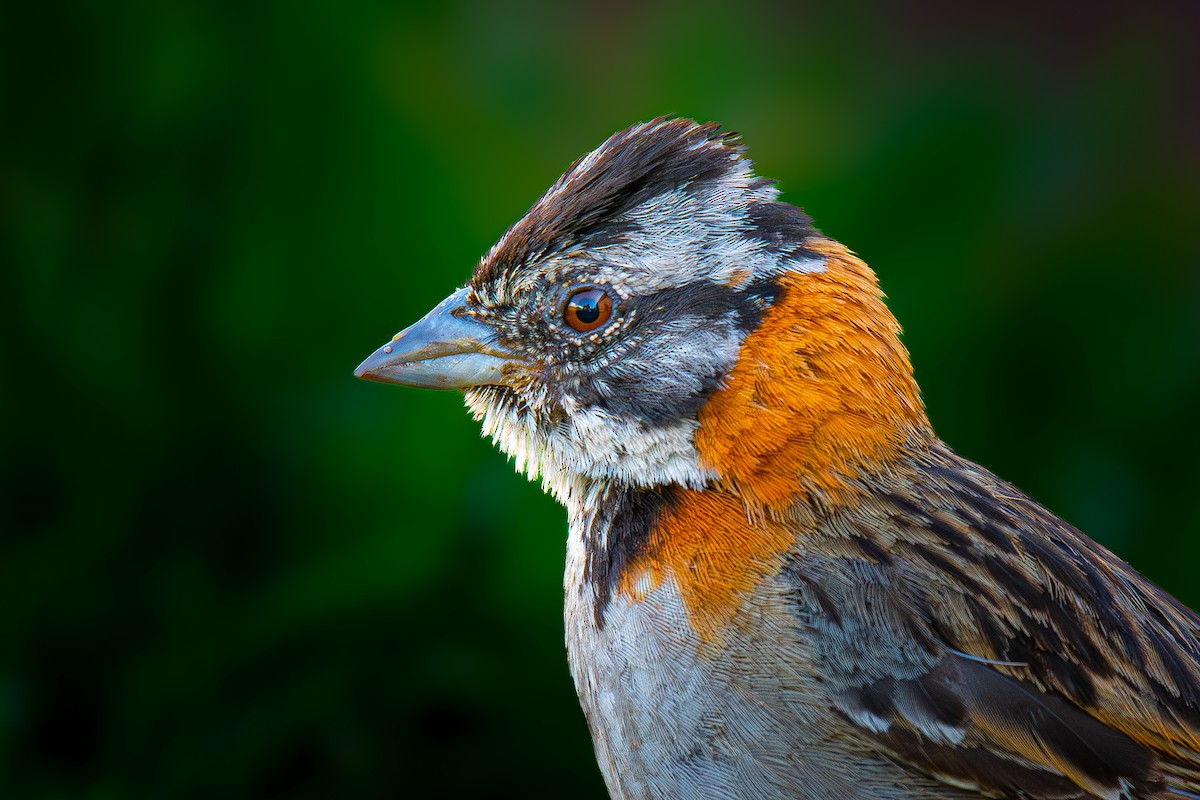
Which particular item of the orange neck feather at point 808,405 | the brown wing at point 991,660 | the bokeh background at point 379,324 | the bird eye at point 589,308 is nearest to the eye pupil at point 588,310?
the bird eye at point 589,308

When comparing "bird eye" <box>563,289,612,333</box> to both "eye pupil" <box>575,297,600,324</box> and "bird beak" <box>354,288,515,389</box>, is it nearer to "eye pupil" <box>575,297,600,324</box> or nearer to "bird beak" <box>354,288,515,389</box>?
"eye pupil" <box>575,297,600,324</box>

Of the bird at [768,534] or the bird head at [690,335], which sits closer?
the bird at [768,534]

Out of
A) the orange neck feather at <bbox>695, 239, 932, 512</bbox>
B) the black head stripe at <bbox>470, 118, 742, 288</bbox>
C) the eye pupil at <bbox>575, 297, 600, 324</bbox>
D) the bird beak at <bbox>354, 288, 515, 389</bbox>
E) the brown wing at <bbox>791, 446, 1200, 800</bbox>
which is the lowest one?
the brown wing at <bbox>791, 446, 1200, 800</bbox>

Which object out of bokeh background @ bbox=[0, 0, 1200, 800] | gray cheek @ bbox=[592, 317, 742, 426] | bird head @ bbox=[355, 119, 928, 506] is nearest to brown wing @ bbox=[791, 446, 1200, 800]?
bird head @ bbox=[355, 119, 928, 506]

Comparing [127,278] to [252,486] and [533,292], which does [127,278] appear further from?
[533,292]

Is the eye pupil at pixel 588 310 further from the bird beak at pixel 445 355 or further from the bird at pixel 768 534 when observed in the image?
the bird beak at pixel 445 355

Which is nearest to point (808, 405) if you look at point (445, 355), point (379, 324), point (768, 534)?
point (768, 534)
